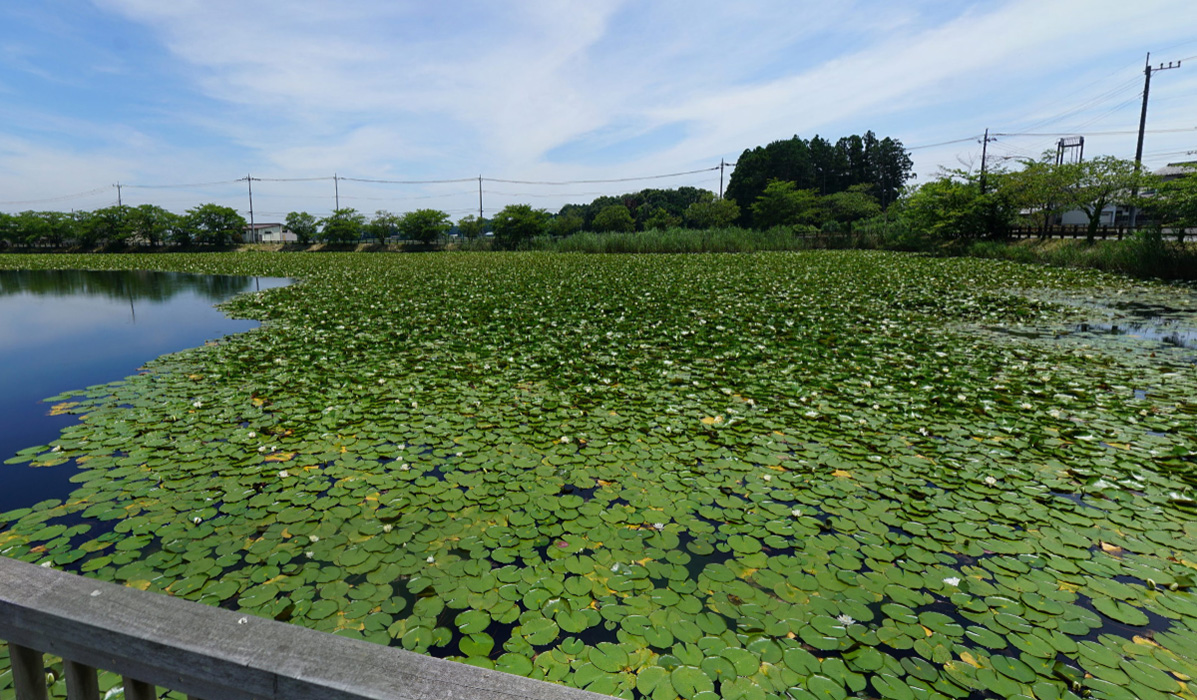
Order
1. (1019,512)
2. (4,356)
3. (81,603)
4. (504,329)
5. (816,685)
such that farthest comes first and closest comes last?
(504,329) < (4,356) < (1019,512) < (816,685) < (81,603)

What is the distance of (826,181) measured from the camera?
55.6 metres

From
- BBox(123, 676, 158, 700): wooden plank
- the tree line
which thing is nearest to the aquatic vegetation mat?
BBox(123, 676, 158, 700): wooden plank

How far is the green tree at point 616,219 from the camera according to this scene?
56656mm

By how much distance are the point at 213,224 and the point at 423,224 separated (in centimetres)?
1759

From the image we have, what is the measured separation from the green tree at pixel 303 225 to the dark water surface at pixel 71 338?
32367mm

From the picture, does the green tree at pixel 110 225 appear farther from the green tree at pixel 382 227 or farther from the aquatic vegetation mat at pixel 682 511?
the aquatic vegetation mat at pixel 682 511

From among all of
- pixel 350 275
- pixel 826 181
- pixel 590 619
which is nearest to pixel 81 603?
pixel 590 619

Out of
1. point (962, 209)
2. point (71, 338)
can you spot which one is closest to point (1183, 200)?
point (962, 209)

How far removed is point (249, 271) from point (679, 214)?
49.6m

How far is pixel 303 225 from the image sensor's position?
48.1 metres

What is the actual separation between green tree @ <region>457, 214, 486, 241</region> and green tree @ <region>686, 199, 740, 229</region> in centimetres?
1925

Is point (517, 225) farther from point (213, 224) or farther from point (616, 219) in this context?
point (213, 224)

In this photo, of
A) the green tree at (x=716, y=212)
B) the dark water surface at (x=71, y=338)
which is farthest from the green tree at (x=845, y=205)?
the dark water surface at (x=71, y=338)

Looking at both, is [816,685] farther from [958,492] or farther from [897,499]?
[958,492]
